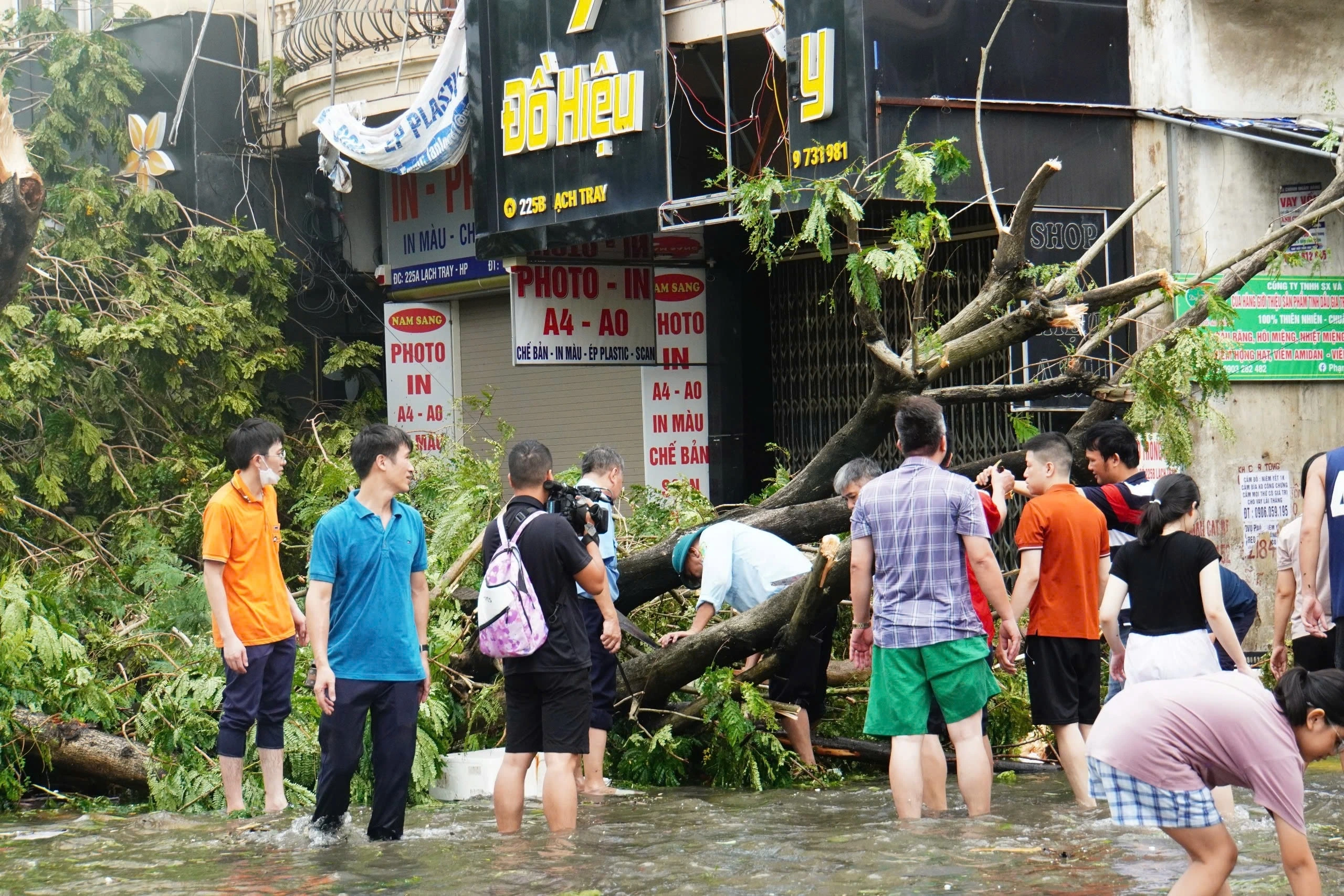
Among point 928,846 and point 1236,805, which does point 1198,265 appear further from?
point 928,846

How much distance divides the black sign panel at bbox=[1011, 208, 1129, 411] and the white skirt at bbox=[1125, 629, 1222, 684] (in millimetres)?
4155

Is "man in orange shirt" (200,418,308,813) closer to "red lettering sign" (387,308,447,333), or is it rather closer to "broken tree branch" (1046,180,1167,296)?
"broken tree branch" (1046,180,1167,296)

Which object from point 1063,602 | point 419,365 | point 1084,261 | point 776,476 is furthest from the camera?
point 419,365

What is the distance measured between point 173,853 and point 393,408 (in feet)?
31.0

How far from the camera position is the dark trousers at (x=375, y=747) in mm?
6602

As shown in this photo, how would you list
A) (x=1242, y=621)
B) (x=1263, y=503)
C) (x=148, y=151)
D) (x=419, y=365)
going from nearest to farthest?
1. (x=1242, y=621)
2. (x=1263, y=503)
3. (x=148, y=151)
4. (x=419, y=365)

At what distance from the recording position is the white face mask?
768 centimetres

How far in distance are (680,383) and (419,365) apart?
10.7 feet

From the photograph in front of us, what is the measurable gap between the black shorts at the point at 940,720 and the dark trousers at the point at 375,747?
7.26ft

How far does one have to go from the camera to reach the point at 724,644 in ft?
28.3

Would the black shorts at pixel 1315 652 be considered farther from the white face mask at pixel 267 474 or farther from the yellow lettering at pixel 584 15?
the yellow lettering at pixel 584 15

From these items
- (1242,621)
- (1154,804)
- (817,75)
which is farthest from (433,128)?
(1154,804)

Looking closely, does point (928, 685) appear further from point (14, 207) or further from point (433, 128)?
point (433, 128)

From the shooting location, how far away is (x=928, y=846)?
652 centimetres
